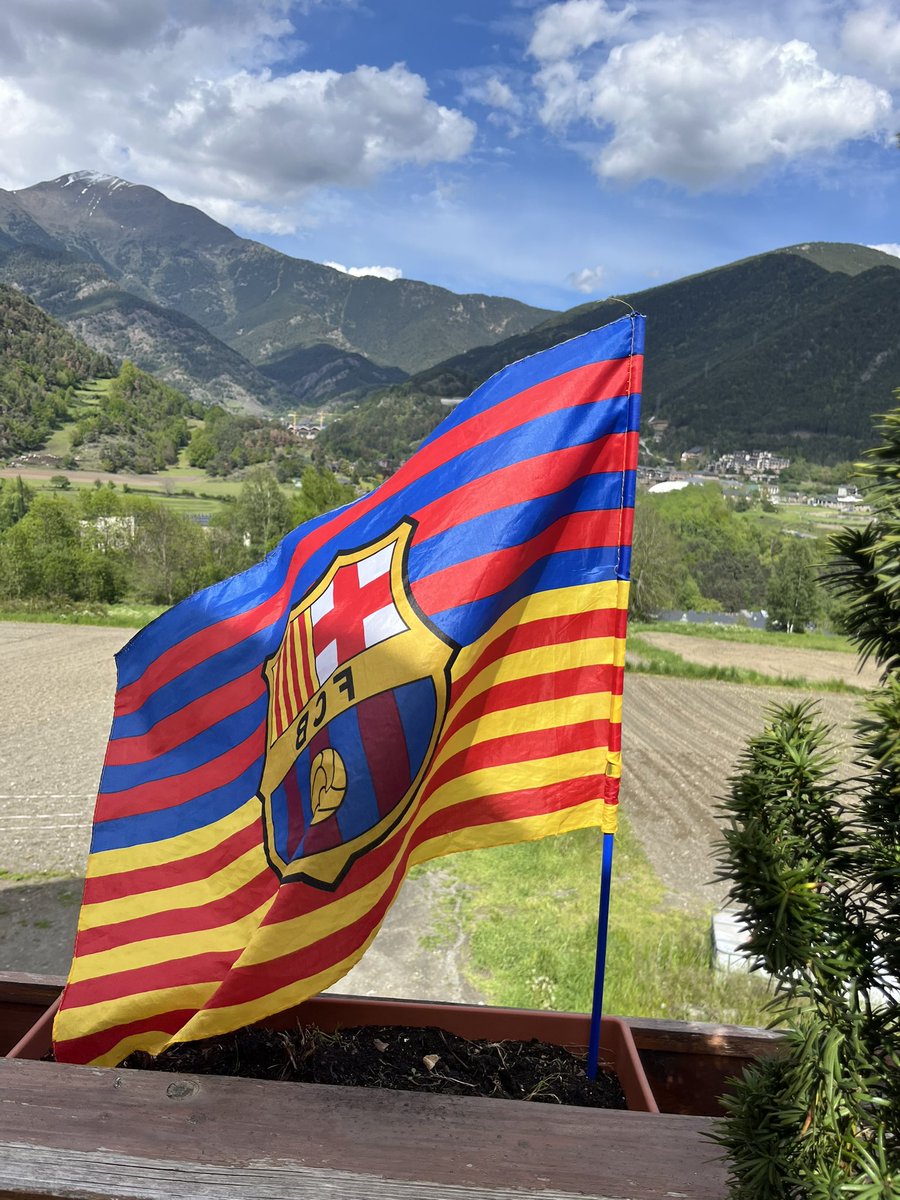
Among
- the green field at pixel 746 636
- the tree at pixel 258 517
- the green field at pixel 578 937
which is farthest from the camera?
the tree at pixel 258 517

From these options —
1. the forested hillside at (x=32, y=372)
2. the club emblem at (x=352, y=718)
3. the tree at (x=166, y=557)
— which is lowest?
the club emblem at (x=352, y=718)

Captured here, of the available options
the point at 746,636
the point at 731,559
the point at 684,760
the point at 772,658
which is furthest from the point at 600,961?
the point at 731,559

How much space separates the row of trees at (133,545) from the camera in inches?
1790

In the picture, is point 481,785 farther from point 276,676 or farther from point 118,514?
point 118,514

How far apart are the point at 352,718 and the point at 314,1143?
0.98m

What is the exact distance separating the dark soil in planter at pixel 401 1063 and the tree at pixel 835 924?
0.84m

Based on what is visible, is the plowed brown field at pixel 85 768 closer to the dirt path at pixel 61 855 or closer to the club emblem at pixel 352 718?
the dirt path at pixel 61 855

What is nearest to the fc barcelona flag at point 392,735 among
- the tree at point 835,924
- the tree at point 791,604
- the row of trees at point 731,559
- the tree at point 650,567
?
the tree at point 835,924

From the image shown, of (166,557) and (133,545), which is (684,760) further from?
(133,545)

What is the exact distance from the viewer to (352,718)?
2203 millimetres

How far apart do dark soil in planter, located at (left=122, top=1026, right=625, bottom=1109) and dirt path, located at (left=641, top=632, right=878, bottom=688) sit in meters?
24.9

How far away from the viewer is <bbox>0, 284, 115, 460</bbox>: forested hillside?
138m

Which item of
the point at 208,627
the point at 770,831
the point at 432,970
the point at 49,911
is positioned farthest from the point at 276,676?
the point at 49,911

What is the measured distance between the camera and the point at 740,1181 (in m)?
1.43
